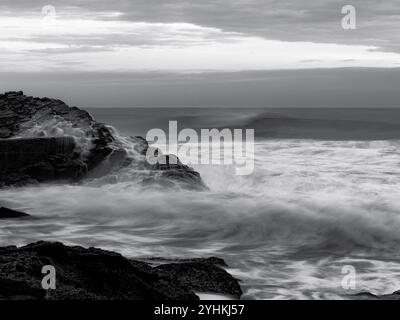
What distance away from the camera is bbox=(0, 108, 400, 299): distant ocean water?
6.59 m

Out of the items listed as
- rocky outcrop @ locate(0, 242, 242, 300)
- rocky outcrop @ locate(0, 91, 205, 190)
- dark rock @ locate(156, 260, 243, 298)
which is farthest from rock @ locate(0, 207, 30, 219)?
dark rock @ locate(156, 260, 243, 298)

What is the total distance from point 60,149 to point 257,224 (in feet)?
13.6

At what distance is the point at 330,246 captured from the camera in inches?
316

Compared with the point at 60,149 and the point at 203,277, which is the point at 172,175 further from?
the point at 203,277

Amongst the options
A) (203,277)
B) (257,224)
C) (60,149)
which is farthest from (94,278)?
(60,149)

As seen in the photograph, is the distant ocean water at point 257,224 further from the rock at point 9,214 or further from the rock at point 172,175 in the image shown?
the rock at point 172,175

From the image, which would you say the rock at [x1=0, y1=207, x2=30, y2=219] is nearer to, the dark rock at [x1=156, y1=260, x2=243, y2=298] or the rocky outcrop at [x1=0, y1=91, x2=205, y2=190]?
the rocky outcrop at [x1=0, y1=91, x2=205, y2=190]

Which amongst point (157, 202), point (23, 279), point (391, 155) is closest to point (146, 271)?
point (23, 279)

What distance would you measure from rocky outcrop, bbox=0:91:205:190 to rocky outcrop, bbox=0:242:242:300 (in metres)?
5.52

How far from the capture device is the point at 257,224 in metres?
8.89

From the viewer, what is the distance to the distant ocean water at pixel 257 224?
6.59 m

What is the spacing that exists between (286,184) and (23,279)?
8538 mm

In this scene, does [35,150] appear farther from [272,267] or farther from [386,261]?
[386,261]

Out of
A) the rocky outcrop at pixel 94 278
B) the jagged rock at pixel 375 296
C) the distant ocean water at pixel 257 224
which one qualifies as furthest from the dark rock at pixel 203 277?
the jagged rock at pixel 375 296
